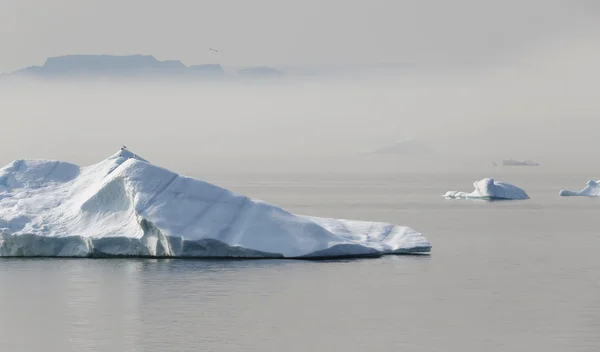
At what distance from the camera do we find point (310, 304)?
27.0 m

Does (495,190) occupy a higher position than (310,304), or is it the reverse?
(495,190)

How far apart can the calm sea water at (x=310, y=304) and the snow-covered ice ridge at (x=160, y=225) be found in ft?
1.85

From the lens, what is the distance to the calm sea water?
2200 centimetres

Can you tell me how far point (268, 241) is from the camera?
34.1 meters

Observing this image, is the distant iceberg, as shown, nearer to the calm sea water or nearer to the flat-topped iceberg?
the flat-topped iceberg

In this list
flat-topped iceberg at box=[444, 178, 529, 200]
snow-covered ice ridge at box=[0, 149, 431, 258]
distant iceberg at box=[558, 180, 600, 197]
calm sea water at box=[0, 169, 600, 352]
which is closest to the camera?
calm sea water at box=[0, 169, 600, 352]

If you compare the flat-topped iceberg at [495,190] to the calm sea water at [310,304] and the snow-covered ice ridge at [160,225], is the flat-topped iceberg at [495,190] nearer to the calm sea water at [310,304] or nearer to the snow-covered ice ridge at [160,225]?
the calm sea water at [310,304]

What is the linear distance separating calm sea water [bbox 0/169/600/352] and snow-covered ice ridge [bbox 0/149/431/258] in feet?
1.85

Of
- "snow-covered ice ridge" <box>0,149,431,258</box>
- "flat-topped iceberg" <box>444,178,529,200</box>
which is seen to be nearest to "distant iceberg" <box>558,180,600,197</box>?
"flat-topped iceberg" <box>444,178,529,200</box>

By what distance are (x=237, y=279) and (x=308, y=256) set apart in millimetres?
4328

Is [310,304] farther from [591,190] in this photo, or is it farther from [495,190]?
[591,190]

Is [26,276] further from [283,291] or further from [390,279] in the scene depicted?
[390,279]

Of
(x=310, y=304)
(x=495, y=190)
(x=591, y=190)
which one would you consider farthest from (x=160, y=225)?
(x=591, y=190)

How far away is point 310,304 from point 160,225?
808 centimetres
